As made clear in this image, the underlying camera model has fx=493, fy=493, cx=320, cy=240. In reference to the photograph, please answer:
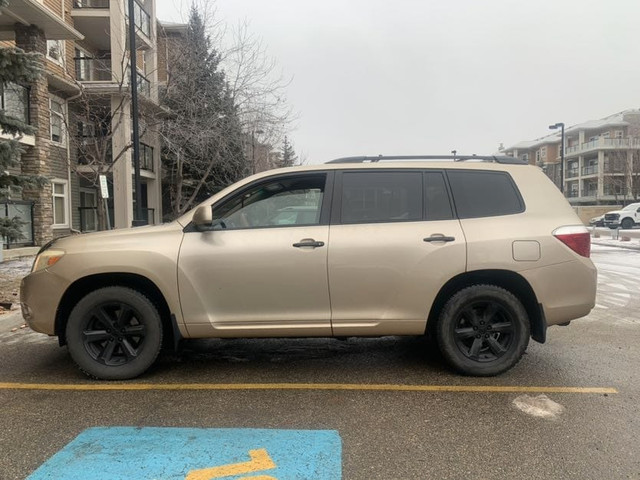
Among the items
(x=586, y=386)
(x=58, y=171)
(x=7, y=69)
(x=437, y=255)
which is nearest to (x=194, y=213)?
(x=437, y=255)

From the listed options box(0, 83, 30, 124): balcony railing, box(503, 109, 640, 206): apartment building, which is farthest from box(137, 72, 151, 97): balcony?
box(503, 109, 640, 206): apartment building

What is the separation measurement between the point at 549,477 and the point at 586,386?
1.69 m

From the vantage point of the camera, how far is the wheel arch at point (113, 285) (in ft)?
13.9

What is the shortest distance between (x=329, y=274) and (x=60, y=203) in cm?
1760

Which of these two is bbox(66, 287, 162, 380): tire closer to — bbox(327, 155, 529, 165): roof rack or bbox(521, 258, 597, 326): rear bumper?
bbox(327, 155, 529, 165): roof rack

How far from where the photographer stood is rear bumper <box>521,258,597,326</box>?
13.7ft

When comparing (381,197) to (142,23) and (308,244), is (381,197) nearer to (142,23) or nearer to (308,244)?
(308,244)

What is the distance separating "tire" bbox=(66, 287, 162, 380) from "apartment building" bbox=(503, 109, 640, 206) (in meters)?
53.3

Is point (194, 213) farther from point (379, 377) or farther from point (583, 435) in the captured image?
point (583, 435)

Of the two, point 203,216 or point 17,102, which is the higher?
point 17,102

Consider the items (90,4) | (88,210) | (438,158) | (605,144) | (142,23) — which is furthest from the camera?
(605,144)

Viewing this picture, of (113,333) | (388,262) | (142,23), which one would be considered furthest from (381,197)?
(142,23)

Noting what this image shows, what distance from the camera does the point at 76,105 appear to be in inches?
761

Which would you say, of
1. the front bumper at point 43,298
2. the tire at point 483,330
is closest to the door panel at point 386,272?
the tire at point 483,330
